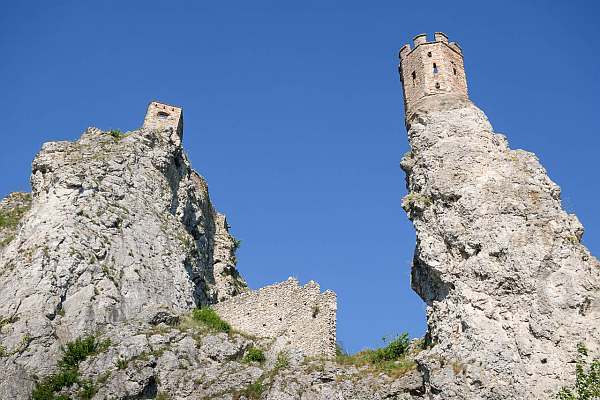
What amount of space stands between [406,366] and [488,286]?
4.80m

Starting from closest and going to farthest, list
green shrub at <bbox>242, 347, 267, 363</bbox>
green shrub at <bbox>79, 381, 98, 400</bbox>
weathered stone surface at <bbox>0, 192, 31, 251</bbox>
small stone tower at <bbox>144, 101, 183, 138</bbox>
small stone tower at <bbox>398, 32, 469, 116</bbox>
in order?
1. green shrub at <bbox>79, 381, 98, 400</bbox>
2. green shrub at <bbox>242, 347, 267, 363</bbox>
3. small stone tower at <bbox>398, 32, 469, 116</bbox>
4. weathered stone surface at <bbox>0, 192, 31, 251</bbox>
5. small stone tower at <bbox>144, 101, 183, 138</bbox>

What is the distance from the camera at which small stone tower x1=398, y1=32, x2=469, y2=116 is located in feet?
121

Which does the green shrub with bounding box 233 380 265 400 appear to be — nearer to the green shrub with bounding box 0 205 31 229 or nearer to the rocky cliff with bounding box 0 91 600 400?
the rocky cliff with bounding box 0 91 600 400

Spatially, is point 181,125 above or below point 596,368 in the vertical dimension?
above

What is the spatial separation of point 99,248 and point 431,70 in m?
19.2

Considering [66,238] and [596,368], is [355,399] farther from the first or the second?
[66,238]

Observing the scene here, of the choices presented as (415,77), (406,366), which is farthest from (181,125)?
(406,366)

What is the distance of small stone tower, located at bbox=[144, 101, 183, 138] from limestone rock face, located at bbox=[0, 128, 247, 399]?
1.84 m

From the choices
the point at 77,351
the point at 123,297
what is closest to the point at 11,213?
the point at 123,297

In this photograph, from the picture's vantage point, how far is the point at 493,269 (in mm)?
28562

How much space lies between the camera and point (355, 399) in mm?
28844

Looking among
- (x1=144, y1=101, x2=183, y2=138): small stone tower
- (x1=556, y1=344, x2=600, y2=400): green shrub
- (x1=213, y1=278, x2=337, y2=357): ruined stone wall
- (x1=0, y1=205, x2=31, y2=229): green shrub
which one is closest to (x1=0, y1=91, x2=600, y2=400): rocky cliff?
(x1=213, y1=278, x2=337, y2=357): ruined stone wall

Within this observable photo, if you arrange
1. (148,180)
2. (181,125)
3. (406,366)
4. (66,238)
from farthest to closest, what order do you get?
(181,125) → (148,180) → (66,238) → (406,366)

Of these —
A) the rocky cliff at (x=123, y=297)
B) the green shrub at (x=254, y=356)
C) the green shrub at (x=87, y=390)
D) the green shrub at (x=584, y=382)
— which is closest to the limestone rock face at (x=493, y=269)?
the green shrub at (x=584, y=382)
